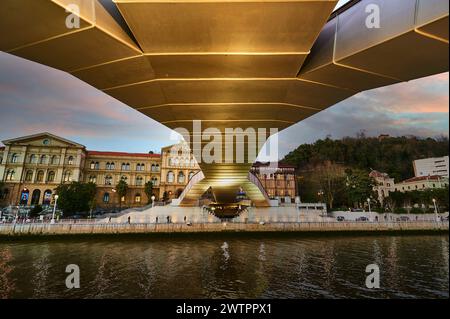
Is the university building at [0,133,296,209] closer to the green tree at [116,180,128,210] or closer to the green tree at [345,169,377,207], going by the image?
the green tree at [116,180,128,210]

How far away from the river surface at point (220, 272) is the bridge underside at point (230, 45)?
4989 millimetres

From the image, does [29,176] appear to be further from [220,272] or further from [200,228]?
[220,272]

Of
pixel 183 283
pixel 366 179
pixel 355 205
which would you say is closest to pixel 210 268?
pixel 183 283

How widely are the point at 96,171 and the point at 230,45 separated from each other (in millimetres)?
69847

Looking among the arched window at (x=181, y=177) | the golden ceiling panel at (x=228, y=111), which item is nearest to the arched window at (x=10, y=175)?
the arched window at (x=181, y=177)

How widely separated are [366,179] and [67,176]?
68.6 m

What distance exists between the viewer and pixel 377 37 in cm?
353

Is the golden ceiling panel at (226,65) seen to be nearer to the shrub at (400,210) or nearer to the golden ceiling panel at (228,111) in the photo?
the golden ceiling panel at (228,111)

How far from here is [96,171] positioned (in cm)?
6469

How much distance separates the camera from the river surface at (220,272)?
10.7m

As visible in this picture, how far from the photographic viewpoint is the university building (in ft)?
183

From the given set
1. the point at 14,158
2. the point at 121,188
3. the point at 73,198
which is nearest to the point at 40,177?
the point at 14,158

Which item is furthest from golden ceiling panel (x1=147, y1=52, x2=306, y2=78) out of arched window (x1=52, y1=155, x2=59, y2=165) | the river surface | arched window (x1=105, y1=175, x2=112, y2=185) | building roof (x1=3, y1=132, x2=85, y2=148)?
arched window (x1=52, y1=155, x2=59, y2=165)

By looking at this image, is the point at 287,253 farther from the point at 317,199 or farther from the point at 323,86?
the point at 317,199
